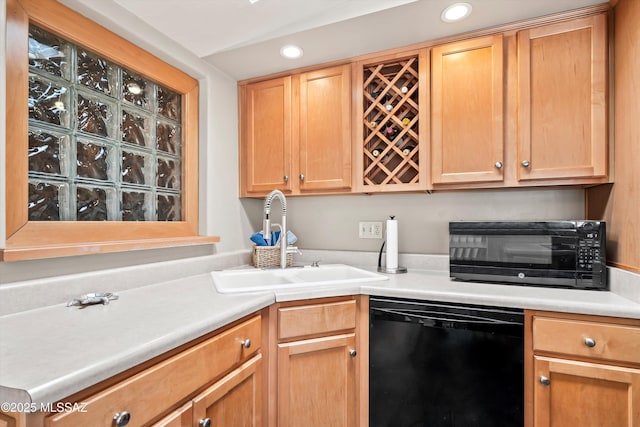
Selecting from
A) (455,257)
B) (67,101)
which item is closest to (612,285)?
(455,257)

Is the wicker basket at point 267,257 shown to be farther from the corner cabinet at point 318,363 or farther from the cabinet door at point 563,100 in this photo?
the cabinet door at point 563,100

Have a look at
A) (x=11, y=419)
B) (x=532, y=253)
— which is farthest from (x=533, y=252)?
(x=11, y=419)

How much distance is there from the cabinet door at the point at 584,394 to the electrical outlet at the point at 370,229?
1.09 metres

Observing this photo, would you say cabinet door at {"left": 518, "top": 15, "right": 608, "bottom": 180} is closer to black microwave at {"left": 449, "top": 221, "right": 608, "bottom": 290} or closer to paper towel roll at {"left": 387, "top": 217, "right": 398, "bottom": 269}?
black microwave at {"left": 449, "top": 221, "right": 608, "bottom": 290}

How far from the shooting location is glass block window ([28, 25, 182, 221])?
1.22m

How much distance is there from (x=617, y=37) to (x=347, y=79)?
1.24 m

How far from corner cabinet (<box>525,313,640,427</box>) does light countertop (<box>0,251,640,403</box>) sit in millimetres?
63

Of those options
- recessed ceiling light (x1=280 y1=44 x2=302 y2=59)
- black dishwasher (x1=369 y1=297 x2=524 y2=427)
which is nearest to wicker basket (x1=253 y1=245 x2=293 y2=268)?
black dishwasher (x1=369 y1=297 x2=524 y2=427)

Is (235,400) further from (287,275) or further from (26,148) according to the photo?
(26,148)

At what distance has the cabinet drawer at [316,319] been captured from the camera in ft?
4.48

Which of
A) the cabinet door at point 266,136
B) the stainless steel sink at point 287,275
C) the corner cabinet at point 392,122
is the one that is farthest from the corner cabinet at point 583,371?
the cabinet door at point 266,136

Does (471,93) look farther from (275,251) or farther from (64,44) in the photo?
(64,44)

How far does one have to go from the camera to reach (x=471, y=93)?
165cm

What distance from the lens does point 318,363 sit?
143 cm
